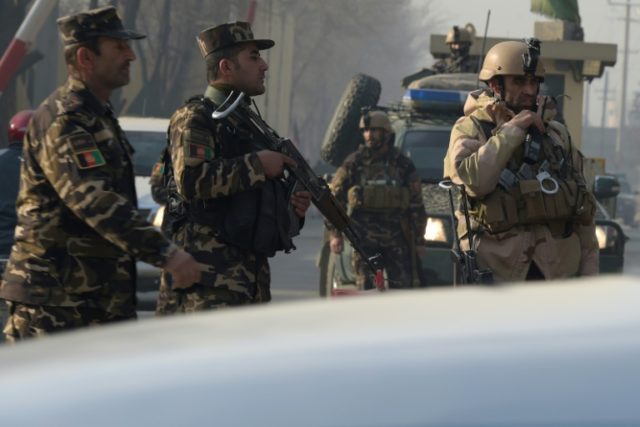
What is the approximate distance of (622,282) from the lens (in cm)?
267

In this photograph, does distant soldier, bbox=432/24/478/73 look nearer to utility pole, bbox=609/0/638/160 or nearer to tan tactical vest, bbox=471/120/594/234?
tan tactical vest, bbox=471/120/594/234

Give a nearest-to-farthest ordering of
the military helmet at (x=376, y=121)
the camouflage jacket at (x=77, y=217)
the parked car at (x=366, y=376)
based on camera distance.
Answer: the parked car at (x=366, y=376), the camouflage jacket at (x=77, y=217), the military helmet at (x=376, y=121)

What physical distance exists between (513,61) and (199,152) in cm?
140

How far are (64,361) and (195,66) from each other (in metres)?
46.2

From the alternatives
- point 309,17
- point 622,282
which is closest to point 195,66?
point 309,17

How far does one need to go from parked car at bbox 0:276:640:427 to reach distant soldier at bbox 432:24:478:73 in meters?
13.3

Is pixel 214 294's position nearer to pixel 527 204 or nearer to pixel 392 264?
pixel 527 204

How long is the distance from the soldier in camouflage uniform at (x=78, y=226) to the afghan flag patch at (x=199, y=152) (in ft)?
1.99

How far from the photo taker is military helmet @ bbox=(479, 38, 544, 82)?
21.6 ft

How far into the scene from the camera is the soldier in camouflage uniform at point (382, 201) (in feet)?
37.0

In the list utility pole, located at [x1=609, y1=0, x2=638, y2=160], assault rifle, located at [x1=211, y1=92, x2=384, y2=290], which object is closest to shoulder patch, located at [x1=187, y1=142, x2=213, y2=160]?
assault rifle, located at [x1=211, y1=92, x2=384, y2=290]

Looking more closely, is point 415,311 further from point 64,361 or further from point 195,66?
point 195,66

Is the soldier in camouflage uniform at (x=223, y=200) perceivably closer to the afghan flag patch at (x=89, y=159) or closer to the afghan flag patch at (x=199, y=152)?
the afghan flag patch at (x=199, y=152)

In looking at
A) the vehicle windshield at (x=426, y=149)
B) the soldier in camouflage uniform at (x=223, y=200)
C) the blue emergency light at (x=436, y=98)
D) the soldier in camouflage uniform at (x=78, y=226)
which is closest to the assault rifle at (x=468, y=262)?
the soldier in camouflage uniform at (x=223, y=200)
